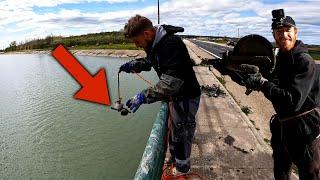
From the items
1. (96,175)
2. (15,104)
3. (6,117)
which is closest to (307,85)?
(96,175)

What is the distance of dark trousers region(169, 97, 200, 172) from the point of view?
4.76 metres

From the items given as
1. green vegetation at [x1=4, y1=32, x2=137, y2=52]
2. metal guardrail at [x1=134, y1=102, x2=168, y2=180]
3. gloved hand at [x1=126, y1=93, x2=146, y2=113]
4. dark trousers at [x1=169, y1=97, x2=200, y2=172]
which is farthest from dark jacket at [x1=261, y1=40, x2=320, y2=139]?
green vegetation at [x1=4, y1=32, x2=137, y2=52]

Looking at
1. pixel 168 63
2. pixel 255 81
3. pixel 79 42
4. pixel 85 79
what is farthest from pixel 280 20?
pixel 79 42

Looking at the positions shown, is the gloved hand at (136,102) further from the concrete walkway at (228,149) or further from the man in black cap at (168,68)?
the concrete walkway at (228,149)

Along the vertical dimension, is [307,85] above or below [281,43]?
below

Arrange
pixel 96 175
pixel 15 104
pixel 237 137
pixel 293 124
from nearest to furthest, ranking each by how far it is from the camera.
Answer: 1. pixel 293 124
2. pixel 237 137
3. pixel 96 175
4. pixel 15 104

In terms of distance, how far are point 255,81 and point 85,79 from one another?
2.98 m

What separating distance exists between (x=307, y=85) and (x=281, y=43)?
52 centimetres

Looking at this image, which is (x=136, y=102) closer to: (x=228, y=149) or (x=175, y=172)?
(x=175, y=172)

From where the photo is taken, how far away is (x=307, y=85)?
145 inches

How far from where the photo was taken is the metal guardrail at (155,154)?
4.65 metres

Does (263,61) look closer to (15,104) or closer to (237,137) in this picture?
(237,137)

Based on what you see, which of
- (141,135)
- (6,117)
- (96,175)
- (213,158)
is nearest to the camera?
(213,158)

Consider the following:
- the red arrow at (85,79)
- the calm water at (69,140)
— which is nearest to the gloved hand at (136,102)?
the red arrow at (85,79)
